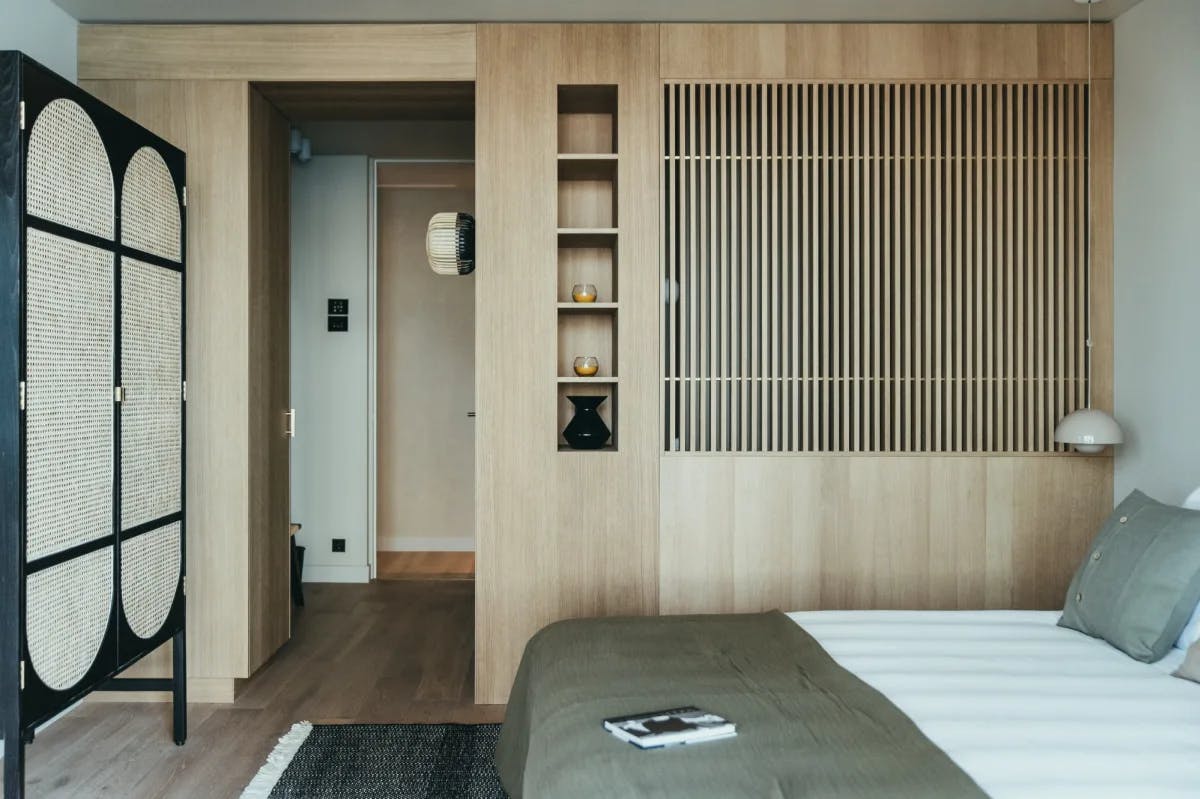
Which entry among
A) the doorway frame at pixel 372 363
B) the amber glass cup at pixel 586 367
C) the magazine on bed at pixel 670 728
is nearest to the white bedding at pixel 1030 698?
the magazine on bed at pixel 670 728

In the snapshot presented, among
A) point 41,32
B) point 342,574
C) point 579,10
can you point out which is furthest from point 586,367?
point 342,574

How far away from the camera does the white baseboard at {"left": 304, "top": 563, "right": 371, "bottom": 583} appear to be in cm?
569

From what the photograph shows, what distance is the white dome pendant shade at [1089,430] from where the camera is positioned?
3.02 metres

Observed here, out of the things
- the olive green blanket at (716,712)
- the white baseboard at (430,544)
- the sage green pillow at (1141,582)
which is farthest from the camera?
the white baseboard at (430,544)

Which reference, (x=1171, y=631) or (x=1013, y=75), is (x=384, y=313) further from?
(x=1171, y=631)

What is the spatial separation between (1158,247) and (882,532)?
1.44m

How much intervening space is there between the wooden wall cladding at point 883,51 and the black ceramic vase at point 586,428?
1.35m

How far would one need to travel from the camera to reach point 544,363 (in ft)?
11.3

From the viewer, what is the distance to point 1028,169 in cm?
345

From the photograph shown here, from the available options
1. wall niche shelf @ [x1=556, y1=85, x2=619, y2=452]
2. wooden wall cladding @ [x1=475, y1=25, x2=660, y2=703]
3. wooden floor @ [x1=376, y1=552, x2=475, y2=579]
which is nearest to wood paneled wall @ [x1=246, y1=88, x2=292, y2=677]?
wooden wall cladding @ [x1=475, y1=25, x2=660, y2=703]

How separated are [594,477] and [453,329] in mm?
3231

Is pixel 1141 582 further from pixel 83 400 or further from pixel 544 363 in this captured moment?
pixel 83 400

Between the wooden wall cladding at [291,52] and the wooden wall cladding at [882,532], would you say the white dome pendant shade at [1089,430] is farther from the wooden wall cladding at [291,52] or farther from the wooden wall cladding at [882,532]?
the wooden wall cladding at [291,52]

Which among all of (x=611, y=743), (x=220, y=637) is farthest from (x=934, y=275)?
(x=220, y=637)
